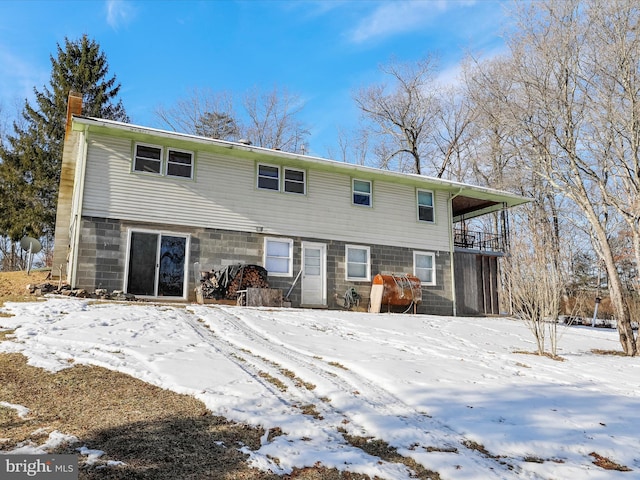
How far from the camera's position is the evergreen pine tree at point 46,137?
24797 millimetres

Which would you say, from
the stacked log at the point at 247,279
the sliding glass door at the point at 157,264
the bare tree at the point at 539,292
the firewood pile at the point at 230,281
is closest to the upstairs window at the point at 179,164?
the sliding glass door at the point at 157,264

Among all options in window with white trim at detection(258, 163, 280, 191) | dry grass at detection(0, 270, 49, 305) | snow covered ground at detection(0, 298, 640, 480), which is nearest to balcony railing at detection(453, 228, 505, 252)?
window with white trim at detection(258, 163, 280, 191)

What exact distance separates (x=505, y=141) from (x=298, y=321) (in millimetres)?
7891

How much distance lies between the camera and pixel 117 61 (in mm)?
29750

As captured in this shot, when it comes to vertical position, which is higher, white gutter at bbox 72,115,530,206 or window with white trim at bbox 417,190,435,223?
white gutter at bbox 72,115,530,206

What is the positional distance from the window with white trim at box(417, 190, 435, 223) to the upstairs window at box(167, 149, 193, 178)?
7.81m

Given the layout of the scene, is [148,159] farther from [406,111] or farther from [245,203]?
[406,111]

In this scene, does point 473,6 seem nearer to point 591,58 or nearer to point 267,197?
point 591,58

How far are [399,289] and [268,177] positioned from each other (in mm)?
5226

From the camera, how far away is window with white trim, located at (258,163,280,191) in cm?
1388

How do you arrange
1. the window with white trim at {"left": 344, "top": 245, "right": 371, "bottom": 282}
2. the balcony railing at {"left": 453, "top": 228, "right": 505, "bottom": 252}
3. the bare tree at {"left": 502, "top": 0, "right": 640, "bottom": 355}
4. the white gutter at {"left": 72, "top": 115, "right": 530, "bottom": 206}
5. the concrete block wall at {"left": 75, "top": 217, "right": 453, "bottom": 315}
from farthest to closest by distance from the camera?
the balcony railing at {"left": 453, "top": 228, "right": 505, "bottom": 252} → the window with white trim at {"left": 344, "top": 245, "right": 371, "bottom": 282} → the white gutter at {"left": 72, "top": 115, "right": 530, "bottom": 206} → the concrete block wall at {"left": 75, "top": 217, "right": 453, "bottom": 315} → the bare tree at {"left": 502, "top": 0, "right": 640, "bottom": 355}

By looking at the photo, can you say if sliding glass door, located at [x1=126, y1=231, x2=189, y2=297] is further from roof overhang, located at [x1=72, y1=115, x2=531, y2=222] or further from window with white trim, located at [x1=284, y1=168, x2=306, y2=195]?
window with white trim, located at [x1=284, y1=168, x2=306, y2=195]

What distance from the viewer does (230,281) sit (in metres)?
12.3

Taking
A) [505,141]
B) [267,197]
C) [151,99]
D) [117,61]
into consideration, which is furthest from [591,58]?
[117,61]
